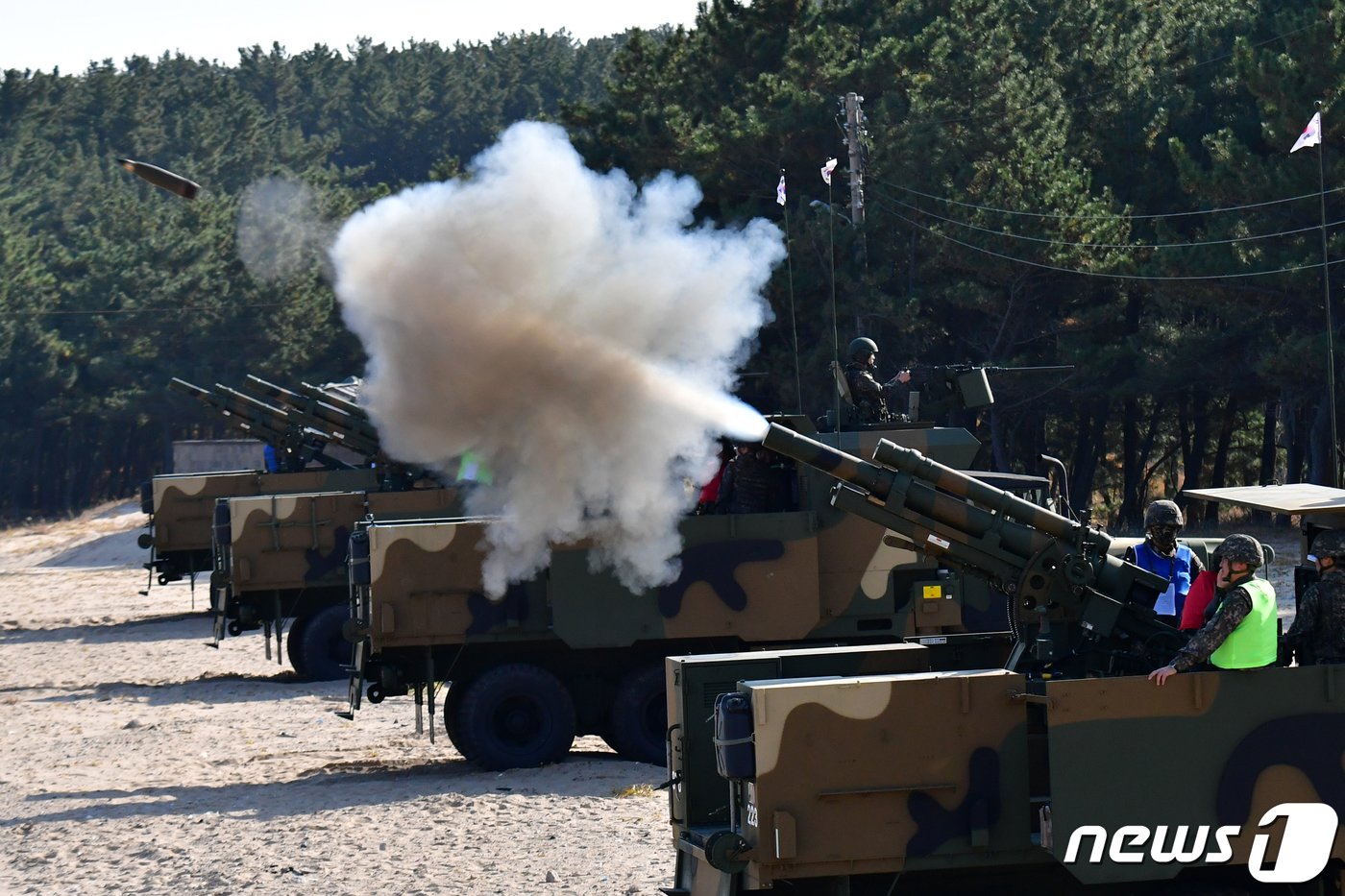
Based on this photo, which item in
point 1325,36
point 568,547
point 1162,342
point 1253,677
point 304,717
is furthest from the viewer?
point 1162,342

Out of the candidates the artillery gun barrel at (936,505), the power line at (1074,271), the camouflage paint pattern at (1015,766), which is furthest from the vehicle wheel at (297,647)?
the power line at (1074,271)

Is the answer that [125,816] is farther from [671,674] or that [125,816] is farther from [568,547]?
[671,674]

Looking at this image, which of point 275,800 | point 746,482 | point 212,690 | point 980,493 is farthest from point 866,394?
point 212,690

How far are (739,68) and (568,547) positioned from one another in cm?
2538

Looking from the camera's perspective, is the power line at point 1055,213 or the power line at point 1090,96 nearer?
the power line at point 1090,96

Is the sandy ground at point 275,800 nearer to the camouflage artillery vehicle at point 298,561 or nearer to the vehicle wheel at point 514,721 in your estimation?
the vehicle wheel at point 514,721

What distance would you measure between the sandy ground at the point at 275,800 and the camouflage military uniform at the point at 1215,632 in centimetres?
342

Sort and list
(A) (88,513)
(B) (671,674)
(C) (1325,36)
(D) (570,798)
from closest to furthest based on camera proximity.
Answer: (B) (671,674)
(D) (570,798)
(C) (1325,36)
(A) (88,513)

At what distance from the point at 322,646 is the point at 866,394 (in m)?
7.02

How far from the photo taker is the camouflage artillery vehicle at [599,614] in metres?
13.0

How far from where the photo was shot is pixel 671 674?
8492 millimetres

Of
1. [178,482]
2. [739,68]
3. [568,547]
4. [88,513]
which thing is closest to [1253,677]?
[568,547]

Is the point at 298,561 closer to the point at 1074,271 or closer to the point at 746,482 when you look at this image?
the point at 746,482

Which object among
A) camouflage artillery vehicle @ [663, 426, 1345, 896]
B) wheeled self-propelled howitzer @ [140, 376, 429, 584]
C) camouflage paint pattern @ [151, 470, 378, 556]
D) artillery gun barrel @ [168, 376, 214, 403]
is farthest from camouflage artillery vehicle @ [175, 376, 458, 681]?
camouflage artillery vehicle @ [663, 426, 1345, 896]
